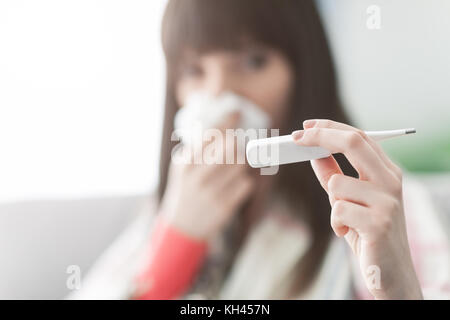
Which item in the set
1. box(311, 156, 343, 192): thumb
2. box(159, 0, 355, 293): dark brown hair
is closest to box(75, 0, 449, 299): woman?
box(159, 0, 355, 293): dark brown hair

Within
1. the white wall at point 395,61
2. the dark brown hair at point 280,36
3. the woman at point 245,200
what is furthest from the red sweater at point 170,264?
the white wall at point 395,61

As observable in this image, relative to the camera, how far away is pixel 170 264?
54cm

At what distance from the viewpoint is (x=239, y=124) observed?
1.68 feet

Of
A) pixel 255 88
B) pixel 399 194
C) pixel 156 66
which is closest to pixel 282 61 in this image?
pixel 255 88

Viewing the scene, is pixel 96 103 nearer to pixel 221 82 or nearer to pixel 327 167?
pixel 221 82

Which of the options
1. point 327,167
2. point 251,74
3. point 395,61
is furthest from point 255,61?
point 327,167

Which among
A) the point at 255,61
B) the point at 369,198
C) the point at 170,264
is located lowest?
the point at 170,264

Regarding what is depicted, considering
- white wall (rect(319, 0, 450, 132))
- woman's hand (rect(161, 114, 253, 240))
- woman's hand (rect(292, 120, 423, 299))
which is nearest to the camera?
woman's hand (rect(292, 120, 423, 299))

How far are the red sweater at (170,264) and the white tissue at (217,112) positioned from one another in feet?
0.49

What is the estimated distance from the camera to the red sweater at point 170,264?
1.70ft

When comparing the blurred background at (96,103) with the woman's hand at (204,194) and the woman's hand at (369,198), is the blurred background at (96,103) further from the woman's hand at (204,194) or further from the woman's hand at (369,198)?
the woman's hand at (369,198)

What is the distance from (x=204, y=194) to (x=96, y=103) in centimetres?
20

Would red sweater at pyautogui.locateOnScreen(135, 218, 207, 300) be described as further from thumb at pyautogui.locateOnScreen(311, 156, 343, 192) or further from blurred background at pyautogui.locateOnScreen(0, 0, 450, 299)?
thumb at pyautogui.locateOnScreen(311, 156, 343, 192)

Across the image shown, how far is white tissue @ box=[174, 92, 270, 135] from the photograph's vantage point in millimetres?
503
